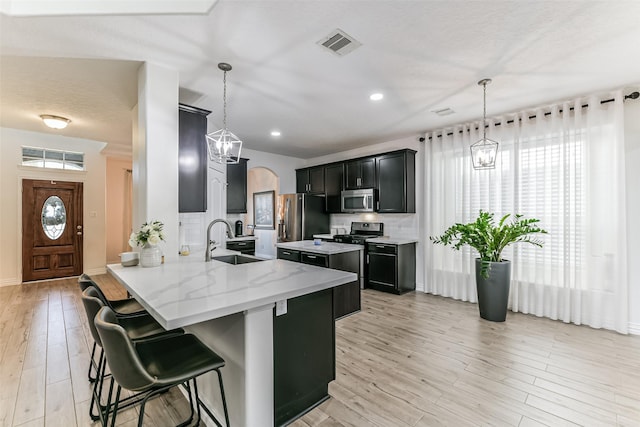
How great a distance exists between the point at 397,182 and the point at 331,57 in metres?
2.99

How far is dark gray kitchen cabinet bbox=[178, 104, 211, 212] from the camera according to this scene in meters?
2.93

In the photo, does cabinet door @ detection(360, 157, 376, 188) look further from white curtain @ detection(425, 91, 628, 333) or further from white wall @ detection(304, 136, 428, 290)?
white curtain @ detection(425, 91, 628, 333)

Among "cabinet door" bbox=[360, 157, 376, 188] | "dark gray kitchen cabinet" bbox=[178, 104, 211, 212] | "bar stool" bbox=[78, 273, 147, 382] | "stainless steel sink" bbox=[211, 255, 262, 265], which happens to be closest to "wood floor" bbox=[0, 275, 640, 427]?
"bar stool" bbox=[78, 273, 147, 382]

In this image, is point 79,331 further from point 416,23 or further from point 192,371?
point 416,23

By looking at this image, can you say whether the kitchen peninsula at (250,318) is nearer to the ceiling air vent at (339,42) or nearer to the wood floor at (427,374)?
the wood floor at (427,374)

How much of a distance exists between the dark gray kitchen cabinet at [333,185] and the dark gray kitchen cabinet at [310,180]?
0.51 ft

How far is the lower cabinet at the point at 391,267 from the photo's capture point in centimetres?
467

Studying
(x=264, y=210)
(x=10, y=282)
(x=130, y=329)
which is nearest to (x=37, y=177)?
(x=10, y=282)

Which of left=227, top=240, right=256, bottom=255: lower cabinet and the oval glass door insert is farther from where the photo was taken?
the oval glass door insert

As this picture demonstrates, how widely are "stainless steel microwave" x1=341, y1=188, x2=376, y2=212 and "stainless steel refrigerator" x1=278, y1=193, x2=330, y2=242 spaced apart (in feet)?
2.15

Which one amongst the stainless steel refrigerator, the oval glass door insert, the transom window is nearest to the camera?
the transom window

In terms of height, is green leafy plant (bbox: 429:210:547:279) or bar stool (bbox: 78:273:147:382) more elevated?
green leafy plant (bbox: 429:210:547:279)

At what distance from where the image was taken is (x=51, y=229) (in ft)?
18.5

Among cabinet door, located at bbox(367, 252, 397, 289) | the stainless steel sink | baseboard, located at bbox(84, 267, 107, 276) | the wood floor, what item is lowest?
the wood floor
